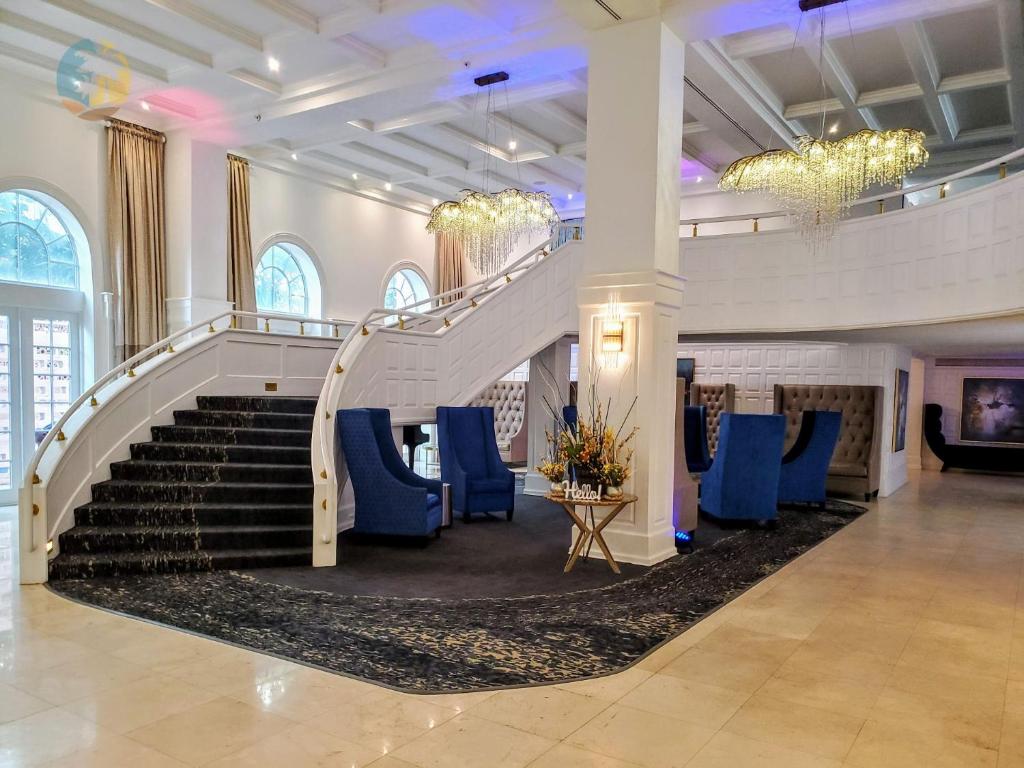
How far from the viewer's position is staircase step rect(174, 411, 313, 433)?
23.1 feet

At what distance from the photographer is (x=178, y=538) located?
224 inches

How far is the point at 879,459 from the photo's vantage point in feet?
33.6

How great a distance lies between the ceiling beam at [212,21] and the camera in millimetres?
6691

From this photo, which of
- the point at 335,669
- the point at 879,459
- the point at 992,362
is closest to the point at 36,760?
the point at 335,669

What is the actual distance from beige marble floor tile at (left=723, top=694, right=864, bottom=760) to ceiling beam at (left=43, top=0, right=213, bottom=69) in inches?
304

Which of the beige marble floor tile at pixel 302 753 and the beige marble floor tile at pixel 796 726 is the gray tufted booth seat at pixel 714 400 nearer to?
the beige marble floor tile at pixel 796 726

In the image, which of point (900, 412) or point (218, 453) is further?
point (900, 412)

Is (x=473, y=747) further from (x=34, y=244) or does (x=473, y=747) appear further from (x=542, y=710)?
(x=34, y=244)

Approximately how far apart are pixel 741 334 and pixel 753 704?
21.4 ft

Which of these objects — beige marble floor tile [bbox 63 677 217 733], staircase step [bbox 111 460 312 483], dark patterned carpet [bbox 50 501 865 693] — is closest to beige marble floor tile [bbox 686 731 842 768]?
dark patterned carpet [bbox 50 501 865 693]

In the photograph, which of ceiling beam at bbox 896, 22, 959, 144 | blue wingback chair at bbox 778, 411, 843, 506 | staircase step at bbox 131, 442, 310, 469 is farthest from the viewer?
blue wingback chair at bbox 778, 411, 843, 506

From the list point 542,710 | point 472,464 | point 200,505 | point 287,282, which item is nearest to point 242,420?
point 200,505

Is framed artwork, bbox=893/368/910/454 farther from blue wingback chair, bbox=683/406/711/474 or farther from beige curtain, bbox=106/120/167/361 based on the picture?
beige curtain, bbox=106/120/167/361

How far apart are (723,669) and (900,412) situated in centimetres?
899
